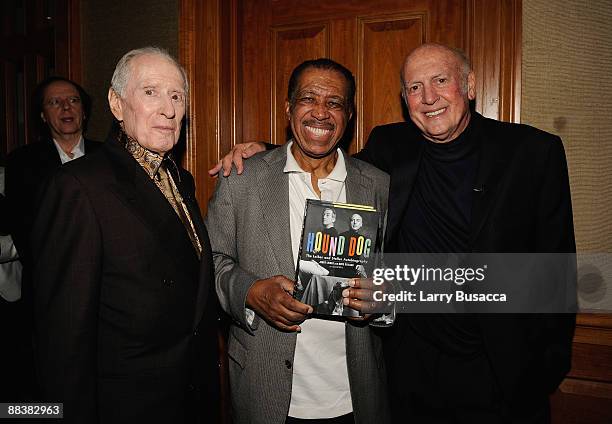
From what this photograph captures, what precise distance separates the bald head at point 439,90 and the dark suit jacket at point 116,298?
1078mm

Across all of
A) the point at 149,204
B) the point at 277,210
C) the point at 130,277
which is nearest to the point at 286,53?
the point at 277,210

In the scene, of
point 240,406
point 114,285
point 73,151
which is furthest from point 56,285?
point 73,151

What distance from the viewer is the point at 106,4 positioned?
3240 millimetres

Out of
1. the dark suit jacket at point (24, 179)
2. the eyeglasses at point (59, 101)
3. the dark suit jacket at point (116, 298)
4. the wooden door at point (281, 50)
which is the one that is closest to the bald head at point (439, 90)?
the wooden door at point (281, 50)

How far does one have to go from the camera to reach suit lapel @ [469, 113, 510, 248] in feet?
6.09

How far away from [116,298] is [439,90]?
1488mm

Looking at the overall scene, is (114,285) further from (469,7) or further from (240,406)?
(469,7)

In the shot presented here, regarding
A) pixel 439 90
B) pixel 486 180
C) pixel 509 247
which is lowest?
pixel 509 247

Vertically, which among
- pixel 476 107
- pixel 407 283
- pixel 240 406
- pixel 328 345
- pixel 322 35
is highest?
pixel 322 35

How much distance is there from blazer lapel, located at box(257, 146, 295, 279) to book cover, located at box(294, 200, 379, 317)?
0.69 feet

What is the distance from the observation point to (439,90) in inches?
77.5

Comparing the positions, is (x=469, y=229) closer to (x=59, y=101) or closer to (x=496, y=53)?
(x=496, y=53)

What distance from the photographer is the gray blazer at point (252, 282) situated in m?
1.82

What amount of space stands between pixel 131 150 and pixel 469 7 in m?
1.95
